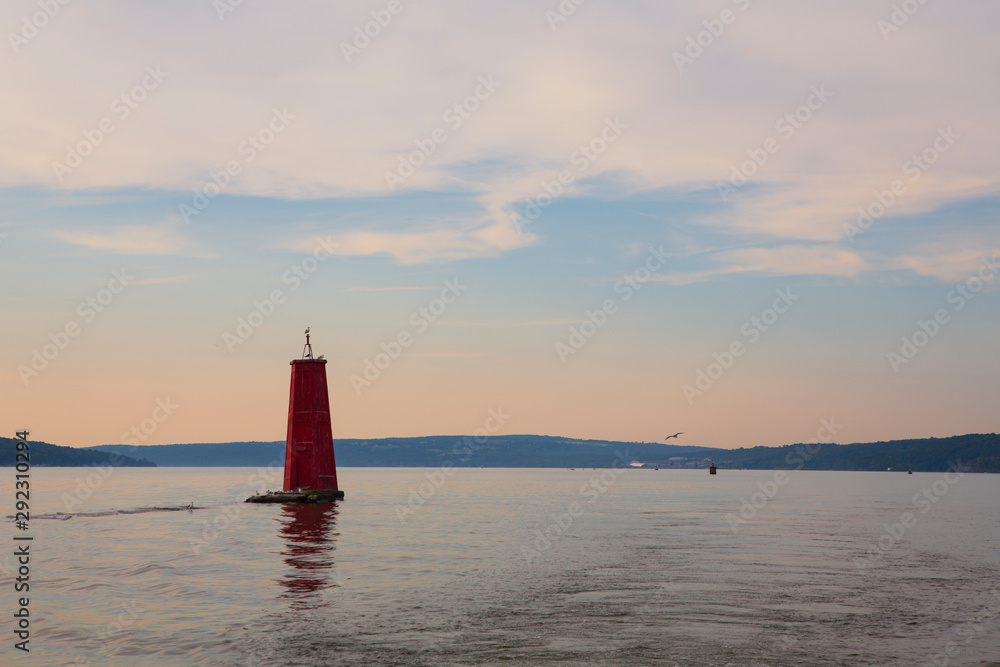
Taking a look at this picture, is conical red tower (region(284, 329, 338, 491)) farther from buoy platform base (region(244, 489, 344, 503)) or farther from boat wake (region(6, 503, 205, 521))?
boat wake (region(6, 503, 205, 521))

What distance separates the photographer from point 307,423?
4875 centimetres

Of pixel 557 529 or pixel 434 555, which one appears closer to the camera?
pixel 434 555

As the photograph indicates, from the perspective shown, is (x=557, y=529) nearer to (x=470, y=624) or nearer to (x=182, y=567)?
(x=182, y=567)

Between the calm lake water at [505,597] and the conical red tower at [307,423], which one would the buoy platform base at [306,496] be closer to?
the conical red tower at [307,423]

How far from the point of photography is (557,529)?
141 feet

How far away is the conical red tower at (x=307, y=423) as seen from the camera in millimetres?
48781

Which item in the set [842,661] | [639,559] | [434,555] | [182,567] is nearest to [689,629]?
[842,661]

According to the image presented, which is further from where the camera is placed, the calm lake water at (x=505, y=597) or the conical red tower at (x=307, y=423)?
the conical red tower at (x=307, y=423)

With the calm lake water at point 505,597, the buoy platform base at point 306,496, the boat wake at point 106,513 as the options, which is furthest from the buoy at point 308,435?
the boat wake at point 106,513

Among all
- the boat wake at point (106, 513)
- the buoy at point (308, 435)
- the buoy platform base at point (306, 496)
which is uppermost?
the buoy at point (308, 435)

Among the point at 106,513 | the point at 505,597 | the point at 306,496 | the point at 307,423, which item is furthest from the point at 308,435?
the point at 505,597

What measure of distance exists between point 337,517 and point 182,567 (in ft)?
69.5

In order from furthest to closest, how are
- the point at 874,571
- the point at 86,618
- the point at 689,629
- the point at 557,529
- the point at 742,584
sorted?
1. the point at 557,529
2. the point at 874,571
3. the point at 742,584
4. the point at 86,618
5. the point at 689,629

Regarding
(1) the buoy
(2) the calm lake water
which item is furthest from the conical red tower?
(2) the calm lake water
